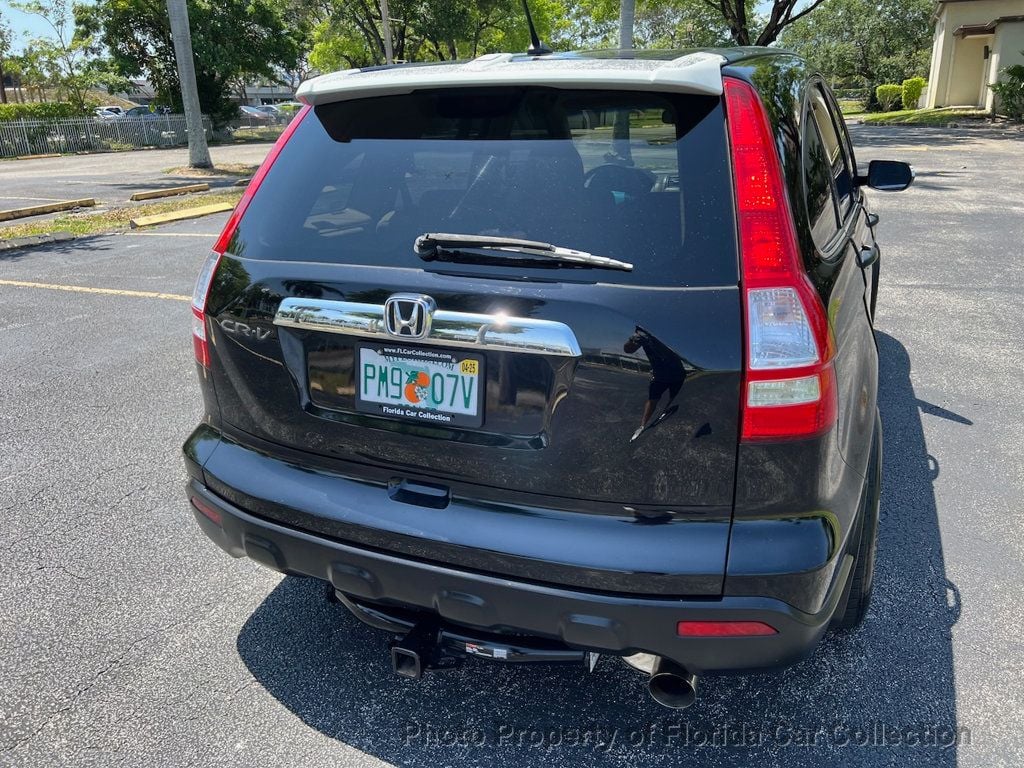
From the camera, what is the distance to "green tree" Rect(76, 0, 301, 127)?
3106 cm

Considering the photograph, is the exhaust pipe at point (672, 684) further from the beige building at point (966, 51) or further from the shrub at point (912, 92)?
the shrub at point (912, 92)

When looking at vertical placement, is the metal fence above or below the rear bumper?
above

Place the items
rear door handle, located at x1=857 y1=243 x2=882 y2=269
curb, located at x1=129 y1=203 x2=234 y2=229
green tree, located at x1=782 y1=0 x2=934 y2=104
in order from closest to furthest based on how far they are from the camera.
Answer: rear door handle, located at x1=857 y1=243 x2=882 y2=269
curb, located at x1=129 y1=203 x2=234 y2=229
green tree, located at x1=782 y1=0 x2=934 y2=104

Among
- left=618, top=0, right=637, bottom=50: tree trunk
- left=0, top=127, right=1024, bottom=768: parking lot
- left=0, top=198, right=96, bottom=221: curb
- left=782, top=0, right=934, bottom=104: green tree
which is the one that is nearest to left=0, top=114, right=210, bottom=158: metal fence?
left=0, top=198, right=96, bottom=221: curb

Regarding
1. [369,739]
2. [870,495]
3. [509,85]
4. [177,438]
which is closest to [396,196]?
[509,85]

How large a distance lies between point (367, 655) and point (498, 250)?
56.6 inches

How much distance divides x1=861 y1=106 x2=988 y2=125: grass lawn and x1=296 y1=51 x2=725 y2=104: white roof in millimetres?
32273

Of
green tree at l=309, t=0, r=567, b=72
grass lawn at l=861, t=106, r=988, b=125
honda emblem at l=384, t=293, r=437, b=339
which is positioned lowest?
grass lawn at l=861, t=106, r=988, b=125

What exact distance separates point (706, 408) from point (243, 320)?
1.31 metres

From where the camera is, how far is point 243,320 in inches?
88.4

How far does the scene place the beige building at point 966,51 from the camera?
32406 millimetres

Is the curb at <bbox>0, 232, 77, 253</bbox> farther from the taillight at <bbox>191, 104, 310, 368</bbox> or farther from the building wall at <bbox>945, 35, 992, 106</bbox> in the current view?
the building wall at <bbox>945, 35, 992, 106</bbox>

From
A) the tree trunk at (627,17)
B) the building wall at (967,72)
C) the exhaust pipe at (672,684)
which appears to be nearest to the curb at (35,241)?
the exhaust pipe at (672,684)

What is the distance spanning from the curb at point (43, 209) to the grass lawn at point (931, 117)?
28.7 meters
